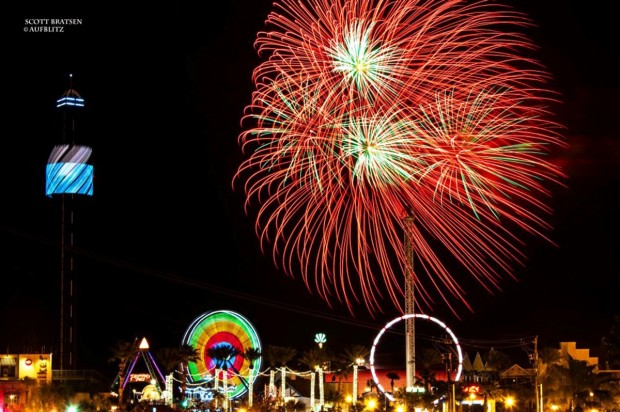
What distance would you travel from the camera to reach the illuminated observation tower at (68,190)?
341 feet

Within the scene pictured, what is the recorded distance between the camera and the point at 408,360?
88.0 m

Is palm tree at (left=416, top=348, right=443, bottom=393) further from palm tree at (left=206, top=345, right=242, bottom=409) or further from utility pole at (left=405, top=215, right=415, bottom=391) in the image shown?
palm tree at (left=206, top=345, right=242, bottom=409)

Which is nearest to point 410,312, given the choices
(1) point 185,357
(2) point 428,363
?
(2) point 428,363

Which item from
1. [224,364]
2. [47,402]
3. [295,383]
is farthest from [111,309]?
[47,402]

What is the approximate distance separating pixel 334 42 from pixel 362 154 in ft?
20.1

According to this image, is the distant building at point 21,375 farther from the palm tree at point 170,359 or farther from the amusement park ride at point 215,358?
the palm tree at point 170,359

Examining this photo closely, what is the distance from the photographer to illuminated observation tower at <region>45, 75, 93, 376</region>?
103812 millimetres

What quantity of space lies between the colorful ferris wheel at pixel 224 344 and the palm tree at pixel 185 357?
65 cm

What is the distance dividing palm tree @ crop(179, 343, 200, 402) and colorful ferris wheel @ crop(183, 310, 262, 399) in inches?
25.6

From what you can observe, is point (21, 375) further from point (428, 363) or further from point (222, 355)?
point (428, 363)

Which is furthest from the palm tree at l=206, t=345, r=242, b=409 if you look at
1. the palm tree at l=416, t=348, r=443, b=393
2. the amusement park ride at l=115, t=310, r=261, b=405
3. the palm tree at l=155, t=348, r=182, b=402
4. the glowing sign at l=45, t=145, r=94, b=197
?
the glowing sign at l=45, t=145, r=94, b=197

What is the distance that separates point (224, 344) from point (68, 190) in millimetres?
23242

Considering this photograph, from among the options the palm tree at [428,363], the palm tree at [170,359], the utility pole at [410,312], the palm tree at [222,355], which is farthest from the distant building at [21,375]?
the palm tree at [428,363]

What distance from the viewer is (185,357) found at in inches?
3784
